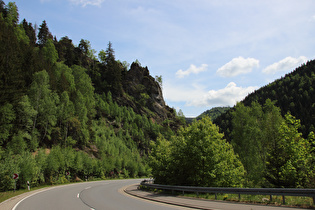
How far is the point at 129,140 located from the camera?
265ft

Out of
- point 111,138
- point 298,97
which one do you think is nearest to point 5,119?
point 111,138

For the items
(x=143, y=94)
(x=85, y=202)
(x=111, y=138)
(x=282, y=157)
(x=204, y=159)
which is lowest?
(x=85, y=202)

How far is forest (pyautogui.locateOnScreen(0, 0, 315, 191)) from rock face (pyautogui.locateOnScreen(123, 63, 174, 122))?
22.3 feet

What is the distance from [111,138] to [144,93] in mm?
48811

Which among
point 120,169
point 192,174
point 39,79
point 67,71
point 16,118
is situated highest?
Result: point 67,71

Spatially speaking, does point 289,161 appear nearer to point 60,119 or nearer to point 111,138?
point 60,119

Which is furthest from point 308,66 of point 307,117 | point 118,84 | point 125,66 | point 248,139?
point 248,139

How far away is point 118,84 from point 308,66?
168 m

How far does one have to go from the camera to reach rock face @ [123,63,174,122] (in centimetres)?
11172

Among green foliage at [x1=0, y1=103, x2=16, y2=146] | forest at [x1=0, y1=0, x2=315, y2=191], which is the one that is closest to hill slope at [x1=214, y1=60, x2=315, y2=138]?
forest at [x1=0, y1=0, x2=315, y2=191]

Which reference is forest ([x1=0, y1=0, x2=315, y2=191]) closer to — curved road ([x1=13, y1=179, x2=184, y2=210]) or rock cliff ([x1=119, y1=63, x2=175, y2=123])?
rock cliff ([x1=119, y1=63, x2=175, y2=123])

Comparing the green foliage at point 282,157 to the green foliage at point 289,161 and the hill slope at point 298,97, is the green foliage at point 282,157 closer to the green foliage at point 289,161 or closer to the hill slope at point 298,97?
the green foliage at point 289,161

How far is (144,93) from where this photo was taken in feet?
376

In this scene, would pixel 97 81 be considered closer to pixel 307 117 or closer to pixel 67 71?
pixel 67 71
